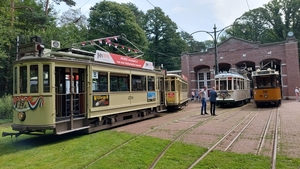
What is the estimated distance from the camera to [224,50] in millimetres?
32156

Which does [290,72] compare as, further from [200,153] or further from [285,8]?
[200,153]

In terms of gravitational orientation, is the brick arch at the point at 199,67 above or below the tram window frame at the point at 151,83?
above

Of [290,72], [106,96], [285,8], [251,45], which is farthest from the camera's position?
[285,8]

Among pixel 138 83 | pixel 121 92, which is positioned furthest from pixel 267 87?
pixel 121 92

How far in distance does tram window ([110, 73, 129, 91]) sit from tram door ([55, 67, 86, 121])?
1510 millimetres

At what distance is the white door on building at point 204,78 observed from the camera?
34125 millimetres

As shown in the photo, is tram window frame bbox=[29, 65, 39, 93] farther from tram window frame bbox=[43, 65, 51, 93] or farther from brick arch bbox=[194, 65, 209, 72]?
brick arch bbox=[194, 65, 209, 72]

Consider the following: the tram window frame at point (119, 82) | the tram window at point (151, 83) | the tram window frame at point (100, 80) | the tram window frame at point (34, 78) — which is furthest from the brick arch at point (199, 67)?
the tram window frame at point (34, 78)

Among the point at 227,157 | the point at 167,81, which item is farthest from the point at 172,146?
the point at 167,81

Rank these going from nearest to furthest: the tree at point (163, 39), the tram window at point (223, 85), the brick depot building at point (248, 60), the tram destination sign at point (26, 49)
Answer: the tram destination sign at point (26, 49)
the tram window at point (223, 85)
the brick depot building at point (248, 60)
the tree at point (163, 39)

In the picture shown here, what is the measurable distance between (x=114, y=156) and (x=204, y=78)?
3012 centimetres

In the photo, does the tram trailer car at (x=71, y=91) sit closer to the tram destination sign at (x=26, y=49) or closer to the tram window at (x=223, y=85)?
the tram destination sign at (x=26, y=49)

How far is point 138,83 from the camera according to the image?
1204 cm

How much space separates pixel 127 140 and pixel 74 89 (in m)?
2.85
